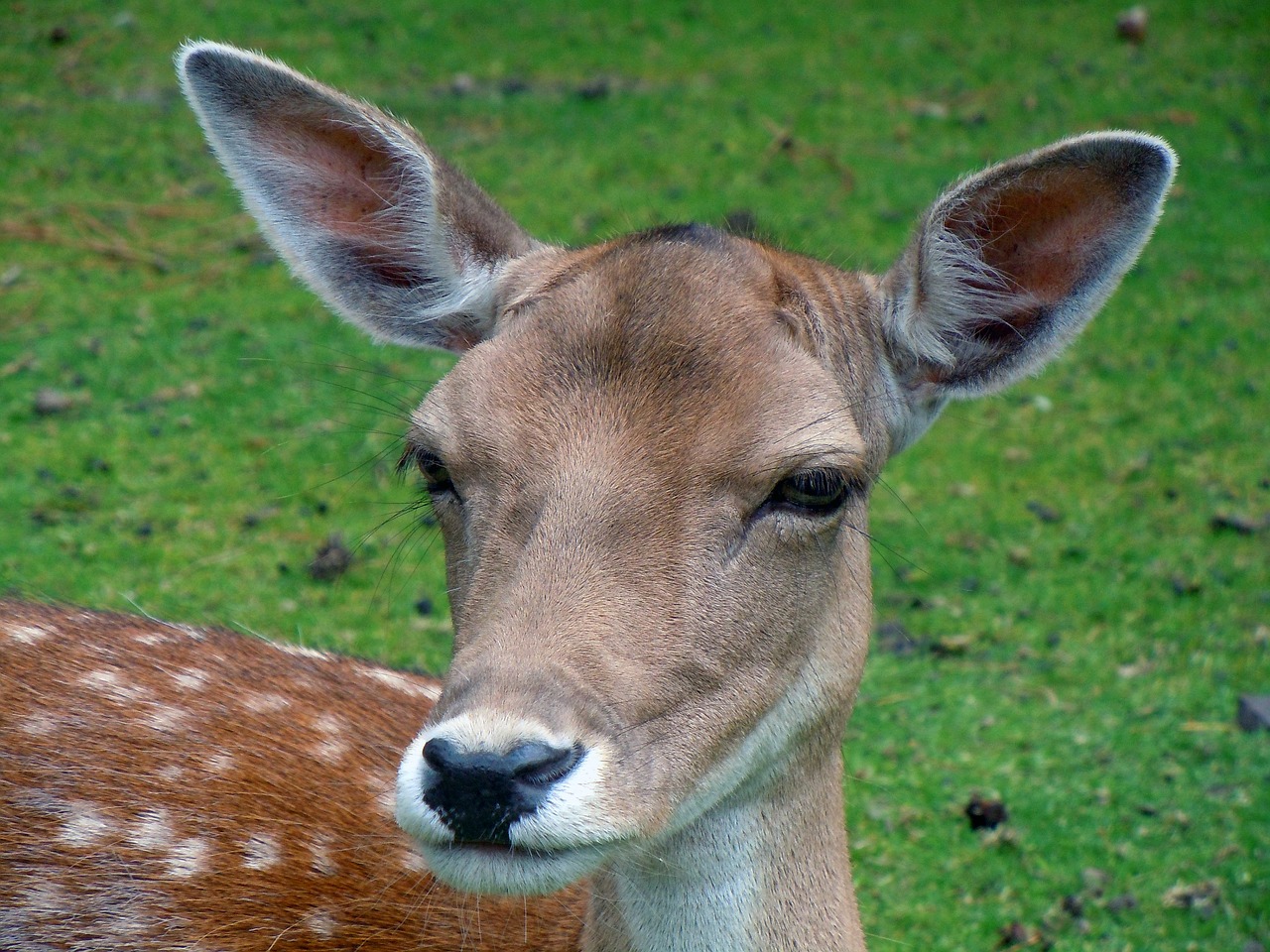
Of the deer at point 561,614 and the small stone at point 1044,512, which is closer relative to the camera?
the deer at point 561,614

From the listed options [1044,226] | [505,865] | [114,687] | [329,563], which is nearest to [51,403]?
[329,563]

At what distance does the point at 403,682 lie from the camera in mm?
4145

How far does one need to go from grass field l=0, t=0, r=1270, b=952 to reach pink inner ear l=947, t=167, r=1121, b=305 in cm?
153

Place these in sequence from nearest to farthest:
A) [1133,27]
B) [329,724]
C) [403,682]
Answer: [329,724] < [403,682] < [1133,27]

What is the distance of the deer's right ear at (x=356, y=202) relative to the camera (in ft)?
11.3

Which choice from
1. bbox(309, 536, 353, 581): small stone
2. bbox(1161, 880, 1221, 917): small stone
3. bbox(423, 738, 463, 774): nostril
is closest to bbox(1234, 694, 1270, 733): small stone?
bbox(1161, 880, 1221, 917): small stone

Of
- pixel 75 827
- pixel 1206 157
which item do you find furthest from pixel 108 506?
pixel 1206 157

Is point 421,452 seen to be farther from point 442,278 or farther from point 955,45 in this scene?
point 955,45

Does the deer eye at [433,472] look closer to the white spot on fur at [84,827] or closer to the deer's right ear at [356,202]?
the deer's right ear at [356,202]

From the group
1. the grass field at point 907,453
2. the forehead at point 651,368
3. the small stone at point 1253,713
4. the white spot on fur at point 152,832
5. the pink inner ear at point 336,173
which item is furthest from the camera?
the small stone at point 1253,713

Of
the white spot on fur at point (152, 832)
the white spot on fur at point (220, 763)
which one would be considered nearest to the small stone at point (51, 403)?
the white spot on fur at point (220, 763)

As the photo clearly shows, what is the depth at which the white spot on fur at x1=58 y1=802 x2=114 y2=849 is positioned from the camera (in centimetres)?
328

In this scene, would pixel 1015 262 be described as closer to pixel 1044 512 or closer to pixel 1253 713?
pixel 1253 713

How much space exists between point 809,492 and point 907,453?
4879 mm
